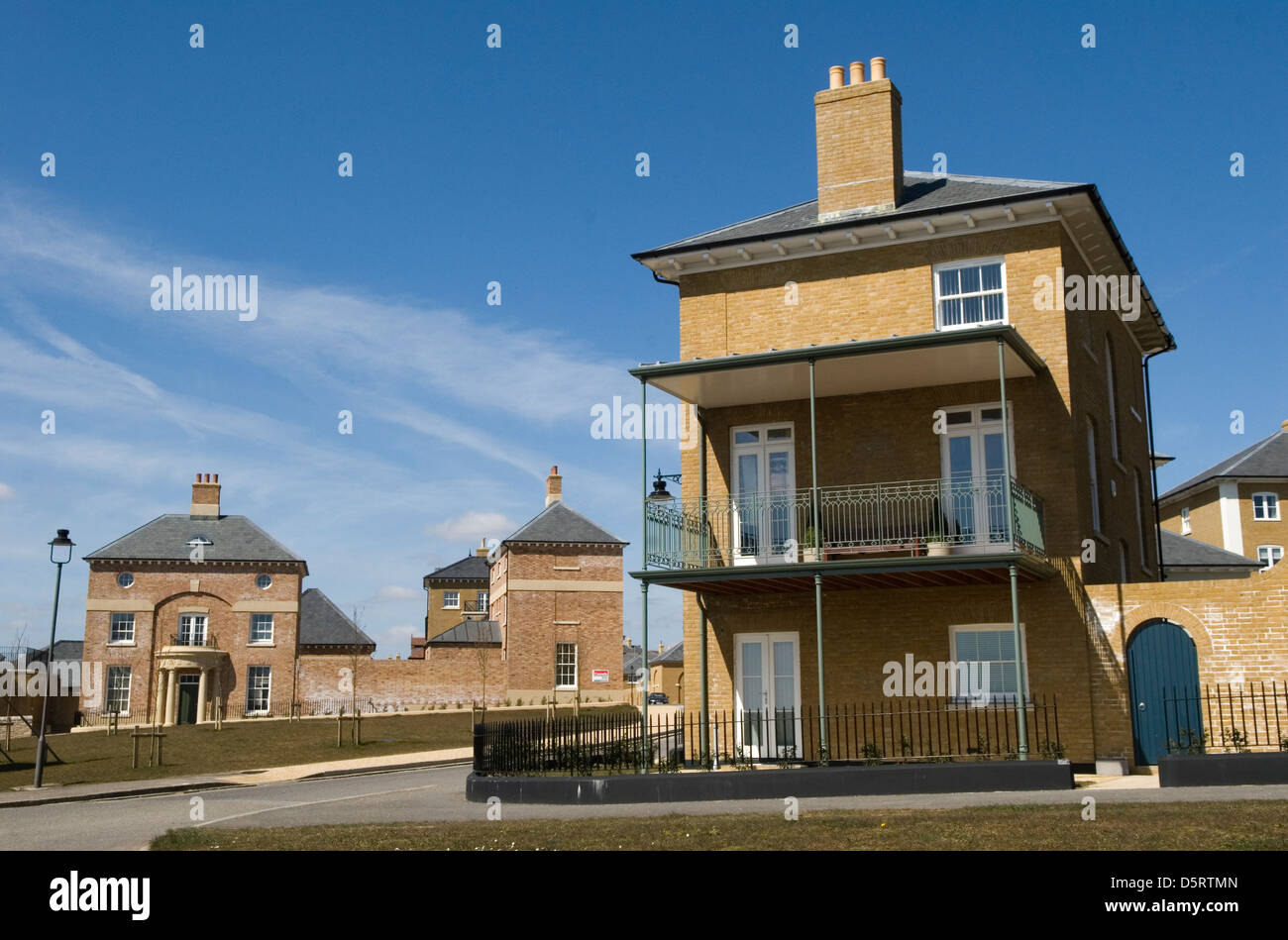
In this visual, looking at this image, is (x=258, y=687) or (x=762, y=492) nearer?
(x=762, y=492)

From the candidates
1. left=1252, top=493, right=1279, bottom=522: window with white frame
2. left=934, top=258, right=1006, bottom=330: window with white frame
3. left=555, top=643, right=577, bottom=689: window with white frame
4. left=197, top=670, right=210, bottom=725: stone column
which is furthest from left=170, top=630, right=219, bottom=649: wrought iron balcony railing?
left=1252, top=493, right=1279, bottom=522: window with white frame

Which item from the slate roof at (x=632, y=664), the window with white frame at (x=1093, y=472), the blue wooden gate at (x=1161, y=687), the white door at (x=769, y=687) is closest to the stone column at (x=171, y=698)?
the white door at (x=769, y=687)

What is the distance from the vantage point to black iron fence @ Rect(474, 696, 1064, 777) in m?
17.6

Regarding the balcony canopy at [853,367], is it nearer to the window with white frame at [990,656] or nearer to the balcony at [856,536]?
the balcony at [856,536]

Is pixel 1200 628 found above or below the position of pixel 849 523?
below

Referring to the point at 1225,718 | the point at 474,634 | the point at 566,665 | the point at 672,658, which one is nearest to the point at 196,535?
the point at 474,634

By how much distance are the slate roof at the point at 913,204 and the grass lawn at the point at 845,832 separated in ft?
35.5

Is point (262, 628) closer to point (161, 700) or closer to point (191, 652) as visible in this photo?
point (191, 652)

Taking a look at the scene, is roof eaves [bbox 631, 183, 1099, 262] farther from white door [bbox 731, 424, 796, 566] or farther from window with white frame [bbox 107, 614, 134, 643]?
window with white frame [bbox 107, 614, 134, 643]

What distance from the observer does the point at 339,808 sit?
16312 millimetres

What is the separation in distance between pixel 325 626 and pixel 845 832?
1915 inches

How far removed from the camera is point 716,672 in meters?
20.7

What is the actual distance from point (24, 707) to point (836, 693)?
36.1 m

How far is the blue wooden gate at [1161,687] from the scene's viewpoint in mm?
17438
